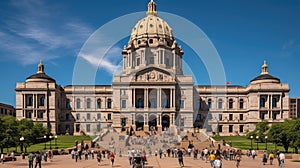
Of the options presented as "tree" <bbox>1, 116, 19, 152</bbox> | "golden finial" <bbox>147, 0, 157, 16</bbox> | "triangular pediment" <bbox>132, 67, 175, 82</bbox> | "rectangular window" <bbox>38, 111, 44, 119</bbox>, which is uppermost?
"golden finial" <bbox>147, 0, 157, 16</bbox>

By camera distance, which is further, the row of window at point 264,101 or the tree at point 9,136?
the row of window at point 264,101

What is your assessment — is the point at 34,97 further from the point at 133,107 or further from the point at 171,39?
the point at 171,39

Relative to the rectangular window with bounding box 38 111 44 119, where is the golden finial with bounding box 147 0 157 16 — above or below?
above

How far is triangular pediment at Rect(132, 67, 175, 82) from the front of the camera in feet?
311

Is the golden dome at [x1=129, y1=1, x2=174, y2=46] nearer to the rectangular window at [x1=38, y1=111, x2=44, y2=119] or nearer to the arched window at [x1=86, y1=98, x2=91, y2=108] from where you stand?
the arched window at [x1=86, y1=98, x2=91, y2=108]

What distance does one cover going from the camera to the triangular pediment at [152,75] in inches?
3728

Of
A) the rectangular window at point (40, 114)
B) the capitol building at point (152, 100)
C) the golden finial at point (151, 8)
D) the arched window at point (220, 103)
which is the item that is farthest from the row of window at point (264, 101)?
the rectangular window at point (40, 114)

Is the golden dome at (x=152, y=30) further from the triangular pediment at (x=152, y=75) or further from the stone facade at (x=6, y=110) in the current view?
the stone facade at (x=6, y=110)

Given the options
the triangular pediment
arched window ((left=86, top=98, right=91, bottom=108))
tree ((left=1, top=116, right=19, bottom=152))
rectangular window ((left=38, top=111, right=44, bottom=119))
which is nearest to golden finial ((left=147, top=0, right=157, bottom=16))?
the triangular pediment

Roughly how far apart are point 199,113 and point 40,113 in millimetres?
49181

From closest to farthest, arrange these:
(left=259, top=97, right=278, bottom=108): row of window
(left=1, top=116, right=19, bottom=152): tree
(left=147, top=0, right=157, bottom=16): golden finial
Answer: (left=1, top=116, right=19, bottom=152): tree
(left=259, top=97, right=278, bottom=108): row of window
(left=147, top=0, right=157, bottom=16): golden finial

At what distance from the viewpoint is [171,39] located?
11888cm

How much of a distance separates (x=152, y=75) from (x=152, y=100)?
24.5ft

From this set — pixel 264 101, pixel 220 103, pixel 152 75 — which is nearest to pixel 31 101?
pixel 152 75
